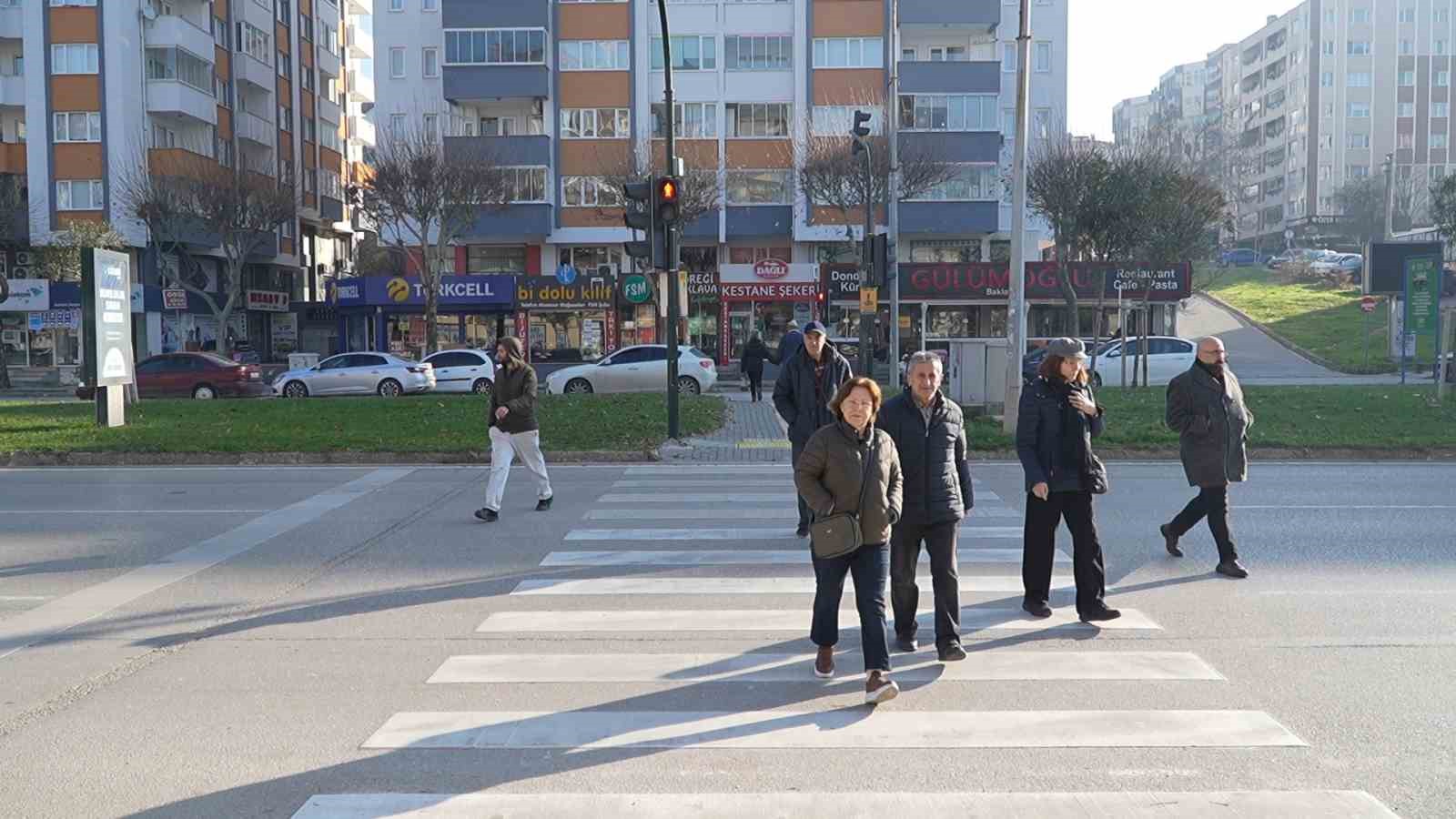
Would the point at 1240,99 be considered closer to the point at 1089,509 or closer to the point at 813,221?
the point at 813,221

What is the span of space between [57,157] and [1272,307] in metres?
52.2

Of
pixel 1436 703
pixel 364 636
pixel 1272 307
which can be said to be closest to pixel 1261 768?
pixel 1436 703

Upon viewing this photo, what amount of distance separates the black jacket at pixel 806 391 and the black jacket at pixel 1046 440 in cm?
233

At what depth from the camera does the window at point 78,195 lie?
46.2 metres

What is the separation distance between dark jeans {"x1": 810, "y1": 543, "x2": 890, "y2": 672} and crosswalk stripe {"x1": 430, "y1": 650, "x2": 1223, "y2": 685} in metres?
0.40

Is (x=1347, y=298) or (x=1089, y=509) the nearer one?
(x=1089, y=509)

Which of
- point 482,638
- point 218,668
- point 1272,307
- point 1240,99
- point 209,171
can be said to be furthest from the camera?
point 1240,99

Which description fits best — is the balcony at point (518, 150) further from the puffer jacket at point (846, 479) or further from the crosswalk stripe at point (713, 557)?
the puffer jacket at point (846, 479)

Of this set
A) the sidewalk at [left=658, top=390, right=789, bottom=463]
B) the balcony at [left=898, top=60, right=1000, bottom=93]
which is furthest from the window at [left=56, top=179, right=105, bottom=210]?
the sidewalk at [left=658, top=390, right=789, bottom=463]

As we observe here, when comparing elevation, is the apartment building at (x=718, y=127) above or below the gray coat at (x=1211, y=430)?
above

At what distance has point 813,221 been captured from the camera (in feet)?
153

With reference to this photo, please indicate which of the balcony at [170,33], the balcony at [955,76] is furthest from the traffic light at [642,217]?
the balcony at [170,33]

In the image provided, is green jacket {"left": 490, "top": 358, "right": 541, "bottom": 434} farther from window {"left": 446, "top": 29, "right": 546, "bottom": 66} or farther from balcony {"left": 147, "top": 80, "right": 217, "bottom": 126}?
balcony {"left": 147, "top": 80, "right": 217, "bottom": 126}

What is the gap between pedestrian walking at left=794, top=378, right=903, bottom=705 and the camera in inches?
234
